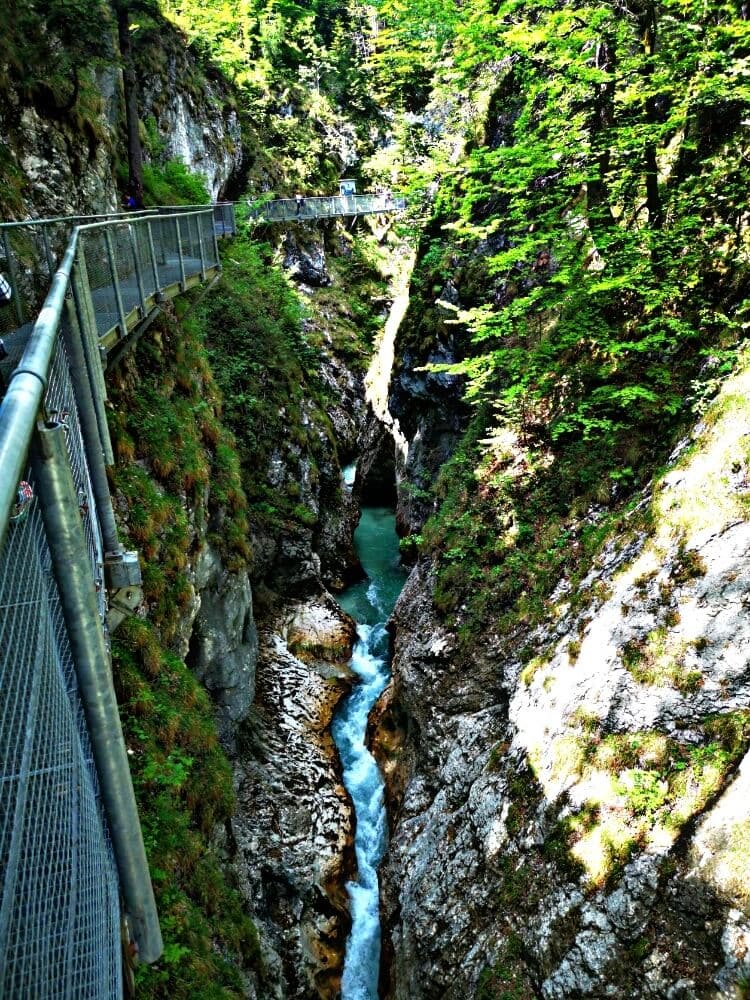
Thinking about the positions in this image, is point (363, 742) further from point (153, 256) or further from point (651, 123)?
point (651, 123)

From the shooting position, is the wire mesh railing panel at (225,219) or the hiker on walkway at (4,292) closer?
the hiker on walkway at (4,292)

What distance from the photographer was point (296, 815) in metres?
12.2

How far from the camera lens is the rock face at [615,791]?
5.93 meters

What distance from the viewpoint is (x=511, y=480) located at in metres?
12.2

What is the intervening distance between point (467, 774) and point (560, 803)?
2.33 meters

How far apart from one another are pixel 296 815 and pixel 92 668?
38.7 feet

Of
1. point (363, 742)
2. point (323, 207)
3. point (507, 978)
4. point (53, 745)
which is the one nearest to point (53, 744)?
point (53, 745)

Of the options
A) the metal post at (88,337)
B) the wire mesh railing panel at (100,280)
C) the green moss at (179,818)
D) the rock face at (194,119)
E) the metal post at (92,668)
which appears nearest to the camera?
the metal post at (92,668)

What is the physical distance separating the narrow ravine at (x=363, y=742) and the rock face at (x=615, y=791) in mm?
792

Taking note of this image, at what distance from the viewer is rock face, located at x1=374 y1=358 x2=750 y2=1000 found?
5934mm

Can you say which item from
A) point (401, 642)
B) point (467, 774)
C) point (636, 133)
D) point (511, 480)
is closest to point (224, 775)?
point (467, 774)

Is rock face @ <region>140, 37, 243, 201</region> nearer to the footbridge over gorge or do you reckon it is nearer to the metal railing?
the metal railing

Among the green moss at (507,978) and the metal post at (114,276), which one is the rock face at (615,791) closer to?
the green moss at (507,978)

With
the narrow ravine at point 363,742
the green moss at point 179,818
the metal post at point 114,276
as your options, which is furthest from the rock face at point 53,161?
the narrow ravine at point 363,742
